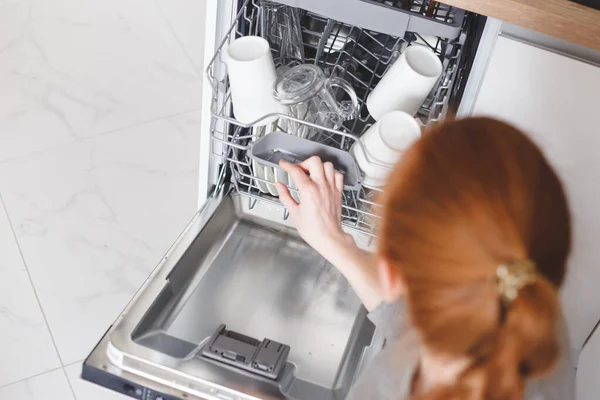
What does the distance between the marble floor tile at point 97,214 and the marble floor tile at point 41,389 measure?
49 millimetres

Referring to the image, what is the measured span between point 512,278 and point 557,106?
0.48m

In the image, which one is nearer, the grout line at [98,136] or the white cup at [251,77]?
the white cup at [251,77]

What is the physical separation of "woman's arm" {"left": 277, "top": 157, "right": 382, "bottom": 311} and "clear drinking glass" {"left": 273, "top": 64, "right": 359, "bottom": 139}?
0.32 ft

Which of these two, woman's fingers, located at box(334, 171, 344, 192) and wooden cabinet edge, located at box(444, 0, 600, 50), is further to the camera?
woman's fingers, located at box(334, 171, 344, 192)

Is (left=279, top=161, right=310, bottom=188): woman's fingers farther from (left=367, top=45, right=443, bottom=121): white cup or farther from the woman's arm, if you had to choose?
(left=367, top=45, right=443, bottom=121): white cup

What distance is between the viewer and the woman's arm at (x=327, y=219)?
3.15 ft

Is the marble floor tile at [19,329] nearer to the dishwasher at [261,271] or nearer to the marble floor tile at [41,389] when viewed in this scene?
the marble floor tile at [41,389]

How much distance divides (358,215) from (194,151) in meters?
0.95

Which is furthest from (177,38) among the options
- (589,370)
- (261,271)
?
(589,370)

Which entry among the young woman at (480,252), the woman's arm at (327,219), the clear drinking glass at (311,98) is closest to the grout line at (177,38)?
the clear drinking glass at (311,98)

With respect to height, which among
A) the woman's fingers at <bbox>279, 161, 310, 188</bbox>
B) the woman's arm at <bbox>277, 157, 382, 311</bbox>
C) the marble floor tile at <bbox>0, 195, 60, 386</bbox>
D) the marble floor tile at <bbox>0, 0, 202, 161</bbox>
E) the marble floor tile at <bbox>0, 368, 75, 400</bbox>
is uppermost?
the woman's fingers at <bbox>279, 161, 310, 188</bbox>

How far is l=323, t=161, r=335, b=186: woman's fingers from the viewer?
953mm

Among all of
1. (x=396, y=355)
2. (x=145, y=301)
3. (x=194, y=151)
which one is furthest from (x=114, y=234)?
(x=396, y=355)

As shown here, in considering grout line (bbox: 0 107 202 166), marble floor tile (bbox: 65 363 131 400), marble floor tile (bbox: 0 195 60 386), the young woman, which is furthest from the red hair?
grout line (bbox: 0 107 202 166)
